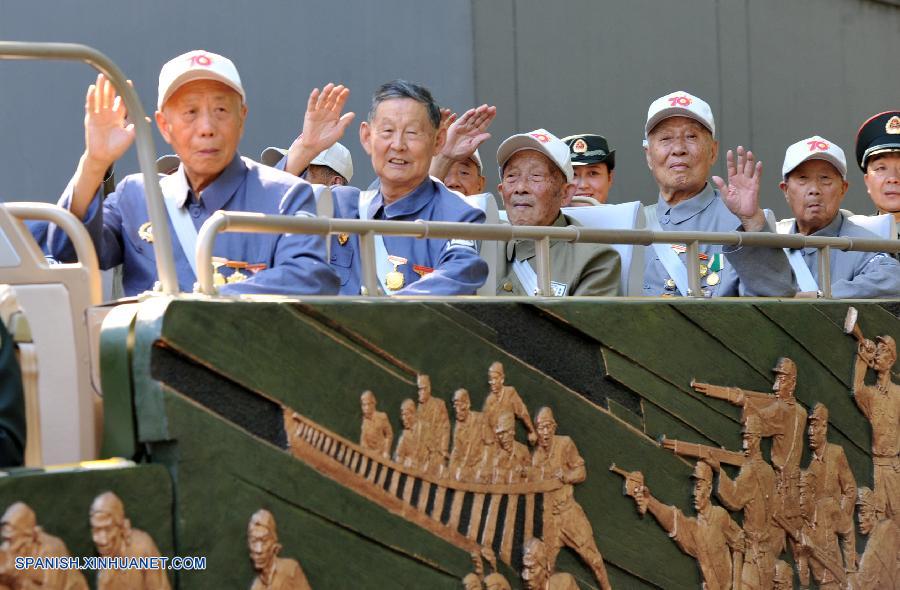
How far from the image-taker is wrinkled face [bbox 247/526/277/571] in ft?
9.92

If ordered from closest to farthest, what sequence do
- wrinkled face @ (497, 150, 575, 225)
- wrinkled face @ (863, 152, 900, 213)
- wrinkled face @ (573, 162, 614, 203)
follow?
wrinkled face @ (497, 150, 575, 225) < wrinkled face @ (863, 152, 900, 213) < wrinkled face @ (573, 162, 614, 203)

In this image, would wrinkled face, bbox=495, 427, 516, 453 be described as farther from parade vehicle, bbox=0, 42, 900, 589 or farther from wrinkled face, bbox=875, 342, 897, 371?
wrinkled face, bbox=875, 342, 897, 371

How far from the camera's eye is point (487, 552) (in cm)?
363

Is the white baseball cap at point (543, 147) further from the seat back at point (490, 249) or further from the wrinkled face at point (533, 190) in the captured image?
the seat back at point (490, 249)

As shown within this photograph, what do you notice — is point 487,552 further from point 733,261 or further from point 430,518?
point 733,261

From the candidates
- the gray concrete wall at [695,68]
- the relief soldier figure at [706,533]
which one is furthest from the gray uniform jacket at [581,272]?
the gray concrete wall at [695,68]

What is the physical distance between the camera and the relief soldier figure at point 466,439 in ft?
11.7

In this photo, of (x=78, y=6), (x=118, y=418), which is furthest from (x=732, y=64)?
(x=118, y=418)

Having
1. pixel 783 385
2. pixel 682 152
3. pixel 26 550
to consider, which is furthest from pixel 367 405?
pixel 682 152

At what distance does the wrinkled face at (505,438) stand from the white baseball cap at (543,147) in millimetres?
1879

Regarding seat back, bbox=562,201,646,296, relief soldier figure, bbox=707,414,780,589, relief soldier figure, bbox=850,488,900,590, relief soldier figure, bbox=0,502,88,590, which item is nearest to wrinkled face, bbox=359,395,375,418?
relief soldier figure, bbox=0,502,88,590

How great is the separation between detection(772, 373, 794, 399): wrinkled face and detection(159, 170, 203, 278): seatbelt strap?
6.59ft

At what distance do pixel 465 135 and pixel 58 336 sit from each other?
8.89 ft

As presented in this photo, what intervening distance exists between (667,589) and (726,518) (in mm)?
381
